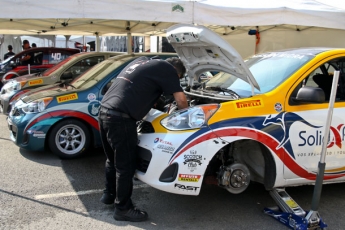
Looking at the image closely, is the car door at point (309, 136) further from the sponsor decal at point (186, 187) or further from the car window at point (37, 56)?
the car window at point (37, 56)

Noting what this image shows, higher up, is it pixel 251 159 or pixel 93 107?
pixel 93 107

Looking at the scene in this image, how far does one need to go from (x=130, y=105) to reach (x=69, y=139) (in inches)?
103

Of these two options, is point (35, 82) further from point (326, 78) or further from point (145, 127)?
point (326, 78)

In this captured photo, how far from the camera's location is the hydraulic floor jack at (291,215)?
3.24m

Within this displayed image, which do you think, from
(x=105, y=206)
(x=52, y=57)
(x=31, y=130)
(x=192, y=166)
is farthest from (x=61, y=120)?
(x=52, y=57)

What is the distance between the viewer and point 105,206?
3.87 m

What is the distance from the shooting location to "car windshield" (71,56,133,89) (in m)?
5.89

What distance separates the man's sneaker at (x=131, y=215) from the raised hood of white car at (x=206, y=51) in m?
1.70

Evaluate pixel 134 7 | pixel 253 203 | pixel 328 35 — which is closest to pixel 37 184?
pixel 253 203

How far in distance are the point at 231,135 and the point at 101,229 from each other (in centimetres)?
149

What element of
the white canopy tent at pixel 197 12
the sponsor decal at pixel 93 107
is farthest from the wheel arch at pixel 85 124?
the white canopy tent at pixel 197 12

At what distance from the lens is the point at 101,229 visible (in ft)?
11.0

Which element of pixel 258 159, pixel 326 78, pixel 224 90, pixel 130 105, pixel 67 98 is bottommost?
pixel 258 159

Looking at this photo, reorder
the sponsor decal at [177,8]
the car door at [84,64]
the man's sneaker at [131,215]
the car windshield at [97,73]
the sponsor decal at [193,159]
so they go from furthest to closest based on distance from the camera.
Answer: the car door at [84,64], the sponsor decal at [177,8], the car windshield at [97,73], the man's sneaker at [131,215], the sponsor decal at [193,159]
